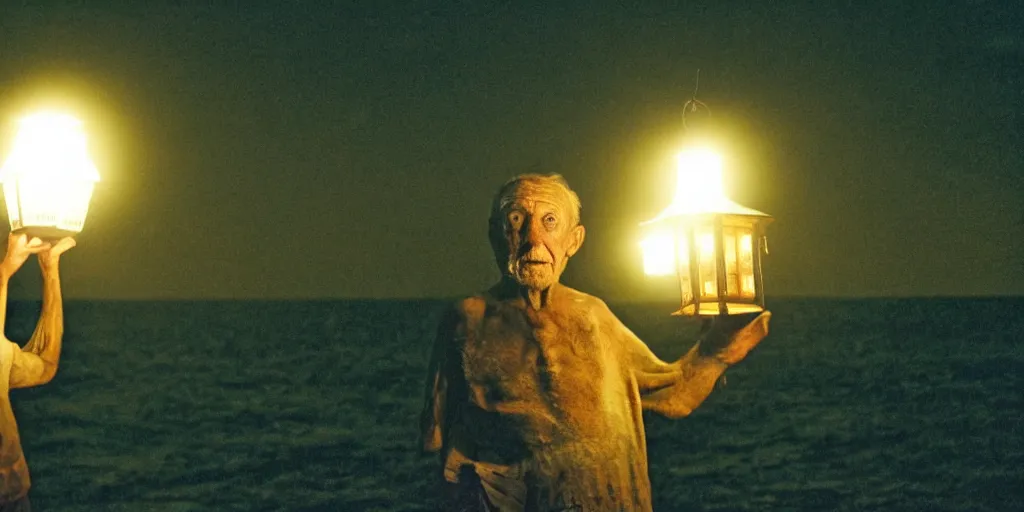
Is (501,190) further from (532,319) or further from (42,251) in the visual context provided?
(42,251)

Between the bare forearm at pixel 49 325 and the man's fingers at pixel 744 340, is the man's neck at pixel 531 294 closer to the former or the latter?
the man's fingers at pixel 744 340

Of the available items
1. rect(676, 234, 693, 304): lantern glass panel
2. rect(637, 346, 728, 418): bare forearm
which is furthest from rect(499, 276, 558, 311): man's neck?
rect(676, 234, 693, 304): lantern glass panel

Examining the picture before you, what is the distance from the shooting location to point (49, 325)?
17.9ft

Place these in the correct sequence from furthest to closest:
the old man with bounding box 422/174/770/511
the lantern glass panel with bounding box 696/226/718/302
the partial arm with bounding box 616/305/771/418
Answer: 1. the lantern glass panel with bounding box 696/226/718/302
2. the partial arm with bounding box 616/305/771/418
3. the old man with bounding box 422/174/770/511

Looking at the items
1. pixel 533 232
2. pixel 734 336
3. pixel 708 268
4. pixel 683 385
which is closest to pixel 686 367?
pixel 683 385

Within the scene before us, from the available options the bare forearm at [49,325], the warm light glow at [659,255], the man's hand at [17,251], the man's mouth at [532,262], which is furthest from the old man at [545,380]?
the man's hand at [17,251]

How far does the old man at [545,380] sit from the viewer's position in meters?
4.57

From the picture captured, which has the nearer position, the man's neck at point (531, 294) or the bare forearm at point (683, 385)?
the man's neck at point (531, 294)

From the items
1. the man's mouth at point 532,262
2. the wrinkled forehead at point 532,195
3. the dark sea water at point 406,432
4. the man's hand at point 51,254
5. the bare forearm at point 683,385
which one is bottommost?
the dark sea water at point 406,432

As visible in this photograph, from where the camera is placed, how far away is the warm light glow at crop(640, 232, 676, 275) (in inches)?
217

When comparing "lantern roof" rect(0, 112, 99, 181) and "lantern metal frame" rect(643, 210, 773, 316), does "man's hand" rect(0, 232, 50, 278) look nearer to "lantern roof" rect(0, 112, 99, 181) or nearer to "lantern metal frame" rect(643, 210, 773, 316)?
"lantern roof" rect(0, 112, 99, 181)

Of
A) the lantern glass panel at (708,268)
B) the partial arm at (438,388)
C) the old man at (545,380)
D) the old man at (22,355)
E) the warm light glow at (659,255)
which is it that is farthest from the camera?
→ the warm light glow at (659,255)

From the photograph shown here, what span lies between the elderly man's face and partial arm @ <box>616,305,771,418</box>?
1.40 ft

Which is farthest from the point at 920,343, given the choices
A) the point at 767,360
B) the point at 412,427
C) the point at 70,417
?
the point at 70,417
